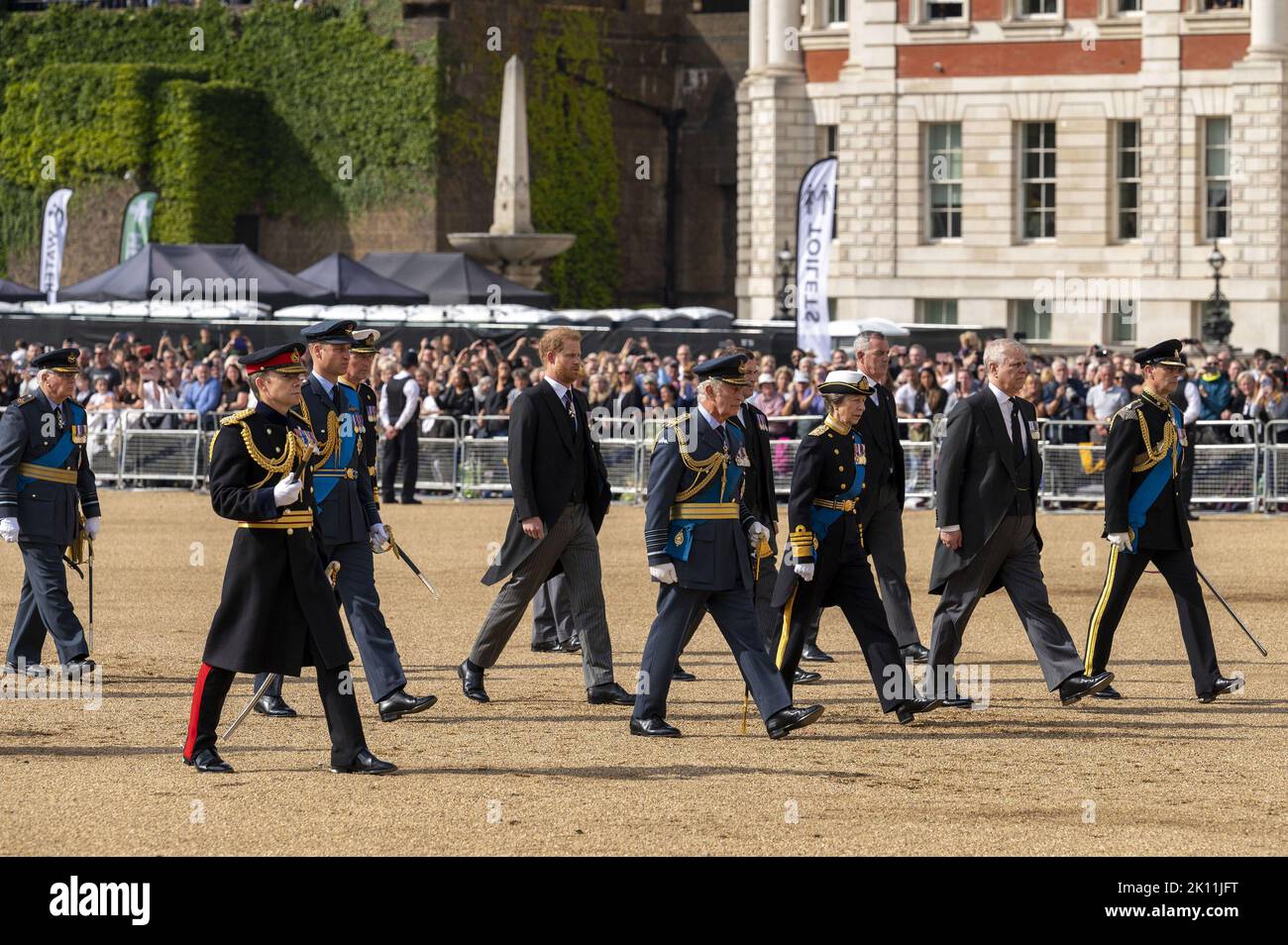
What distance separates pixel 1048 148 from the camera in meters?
46.7

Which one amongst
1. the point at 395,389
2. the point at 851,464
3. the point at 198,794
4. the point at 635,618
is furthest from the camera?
the point at 395,389

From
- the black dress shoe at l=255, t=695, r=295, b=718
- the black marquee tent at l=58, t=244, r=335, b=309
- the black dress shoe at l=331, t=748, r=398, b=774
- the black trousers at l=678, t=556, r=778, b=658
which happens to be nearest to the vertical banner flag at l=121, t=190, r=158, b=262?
the black marquee tent at l=58, t=244, r=335, b=309

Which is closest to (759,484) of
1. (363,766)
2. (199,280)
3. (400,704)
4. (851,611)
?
(851,611)

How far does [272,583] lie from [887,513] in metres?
4.12

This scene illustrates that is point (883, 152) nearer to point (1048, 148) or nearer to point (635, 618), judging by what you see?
point (1048, 148)

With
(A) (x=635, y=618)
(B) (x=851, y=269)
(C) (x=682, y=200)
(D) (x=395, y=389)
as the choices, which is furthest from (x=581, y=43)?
(A) (x=635, y=618)

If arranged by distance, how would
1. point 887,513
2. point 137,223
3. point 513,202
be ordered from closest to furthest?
point 887,513
point 513,202
point 137,223

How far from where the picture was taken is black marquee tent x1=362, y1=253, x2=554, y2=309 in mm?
38312

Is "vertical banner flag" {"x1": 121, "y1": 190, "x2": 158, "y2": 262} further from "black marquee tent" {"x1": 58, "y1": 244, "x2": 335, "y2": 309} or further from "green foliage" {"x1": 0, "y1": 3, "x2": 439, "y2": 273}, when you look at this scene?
"black marquee tent" {"x1": 58, "y1": 244, "x2": 335, "y2": 309}

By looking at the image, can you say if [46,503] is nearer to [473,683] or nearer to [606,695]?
[473,683]

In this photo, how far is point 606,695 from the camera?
12.5 m

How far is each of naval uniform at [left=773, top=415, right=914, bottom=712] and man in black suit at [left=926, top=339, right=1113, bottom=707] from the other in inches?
16.9

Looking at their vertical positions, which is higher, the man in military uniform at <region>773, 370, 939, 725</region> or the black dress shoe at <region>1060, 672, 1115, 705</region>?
the man in military uniform at <region>773, 370, 939, 725</region>

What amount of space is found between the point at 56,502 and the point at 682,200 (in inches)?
1647
